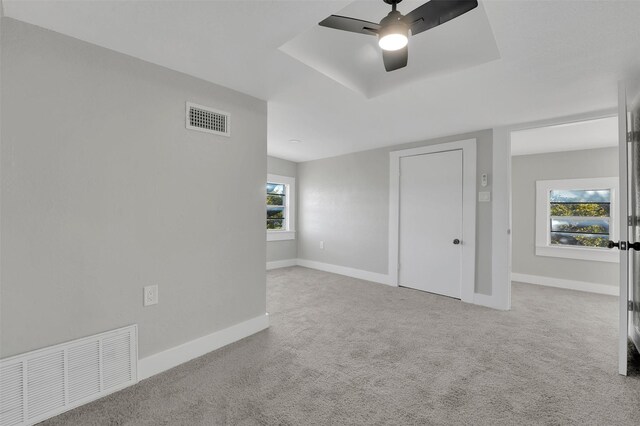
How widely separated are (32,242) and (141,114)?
99 cm

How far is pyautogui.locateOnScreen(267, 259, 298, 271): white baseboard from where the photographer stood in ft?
18.2

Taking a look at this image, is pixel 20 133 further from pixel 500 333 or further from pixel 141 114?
pixel 500 333

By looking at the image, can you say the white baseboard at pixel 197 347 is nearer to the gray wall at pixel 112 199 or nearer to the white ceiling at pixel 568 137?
the gray wall at pixel 112 199

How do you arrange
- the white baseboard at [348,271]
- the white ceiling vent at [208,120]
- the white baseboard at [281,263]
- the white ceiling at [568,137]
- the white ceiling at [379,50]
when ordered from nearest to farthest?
the white ceiling at [379,50], the white ceiling vent at [208,120], the white ceiling at [568,137], the white baseboard at [348,271], the white baseboard at [281,263]

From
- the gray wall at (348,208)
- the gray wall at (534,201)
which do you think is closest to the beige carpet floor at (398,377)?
the gray wall at (534,201)

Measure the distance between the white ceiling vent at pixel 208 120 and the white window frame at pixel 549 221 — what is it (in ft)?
16.3

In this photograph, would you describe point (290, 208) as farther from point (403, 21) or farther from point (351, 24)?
point (403, 21)

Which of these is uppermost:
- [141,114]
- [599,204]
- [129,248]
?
[141,114]

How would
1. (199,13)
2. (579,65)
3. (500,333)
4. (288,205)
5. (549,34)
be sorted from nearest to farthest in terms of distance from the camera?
(199,13) → (549,34) → (579,65) → (500,333) → (288,205)

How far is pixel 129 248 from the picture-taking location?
78.0 inches

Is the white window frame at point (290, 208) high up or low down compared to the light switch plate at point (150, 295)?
up

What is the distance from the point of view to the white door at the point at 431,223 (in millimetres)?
Result: 3896

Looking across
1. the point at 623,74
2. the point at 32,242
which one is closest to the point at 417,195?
the point at 623,74

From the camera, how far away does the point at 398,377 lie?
203cm
